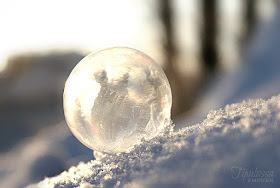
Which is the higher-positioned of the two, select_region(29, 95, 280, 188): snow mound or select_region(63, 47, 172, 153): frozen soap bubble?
select_region(63, 47, 172, 153): frozen soap bubble

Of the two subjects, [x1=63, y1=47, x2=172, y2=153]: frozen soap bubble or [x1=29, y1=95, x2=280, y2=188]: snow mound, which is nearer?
[x1=29, y1=95, x2=280, y2=188]: snow mound

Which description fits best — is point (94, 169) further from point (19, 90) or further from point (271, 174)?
point (19, 90)

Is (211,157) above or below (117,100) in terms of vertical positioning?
below

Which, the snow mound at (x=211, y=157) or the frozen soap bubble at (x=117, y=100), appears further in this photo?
the frozen soap bubble at (x=117, y=100)

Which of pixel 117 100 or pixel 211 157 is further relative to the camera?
pixel 117 100

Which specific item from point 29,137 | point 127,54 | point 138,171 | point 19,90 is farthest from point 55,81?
point 138,171
